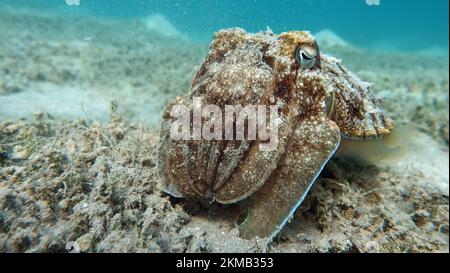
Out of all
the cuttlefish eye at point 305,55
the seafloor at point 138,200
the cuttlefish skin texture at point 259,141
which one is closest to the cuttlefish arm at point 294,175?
the cuttlefish skin texture at point 259,141

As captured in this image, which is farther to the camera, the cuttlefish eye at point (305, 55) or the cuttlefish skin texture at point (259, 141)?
the cuttlefish eye at point (305, 55)

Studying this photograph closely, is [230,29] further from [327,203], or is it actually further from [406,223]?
[406,223]

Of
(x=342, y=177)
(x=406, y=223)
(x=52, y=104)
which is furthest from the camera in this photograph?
(x=52, y=104)

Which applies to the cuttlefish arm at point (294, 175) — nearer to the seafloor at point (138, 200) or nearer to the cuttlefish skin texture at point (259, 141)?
the cuttlefish skin texture at point (259, 141)

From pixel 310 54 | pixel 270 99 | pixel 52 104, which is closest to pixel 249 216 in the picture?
pixel 270 99

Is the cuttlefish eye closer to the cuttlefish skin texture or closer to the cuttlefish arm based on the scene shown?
the cuttlefish skin texture

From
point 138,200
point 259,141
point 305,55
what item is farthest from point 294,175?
point 138,200

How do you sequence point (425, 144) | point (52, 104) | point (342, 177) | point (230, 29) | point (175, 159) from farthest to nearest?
point (425, 144)
point (52, 104)
point (342, 177)
point (230, 29)
point (175, 159)

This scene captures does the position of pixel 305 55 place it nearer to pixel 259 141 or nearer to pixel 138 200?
pixel 259 141
